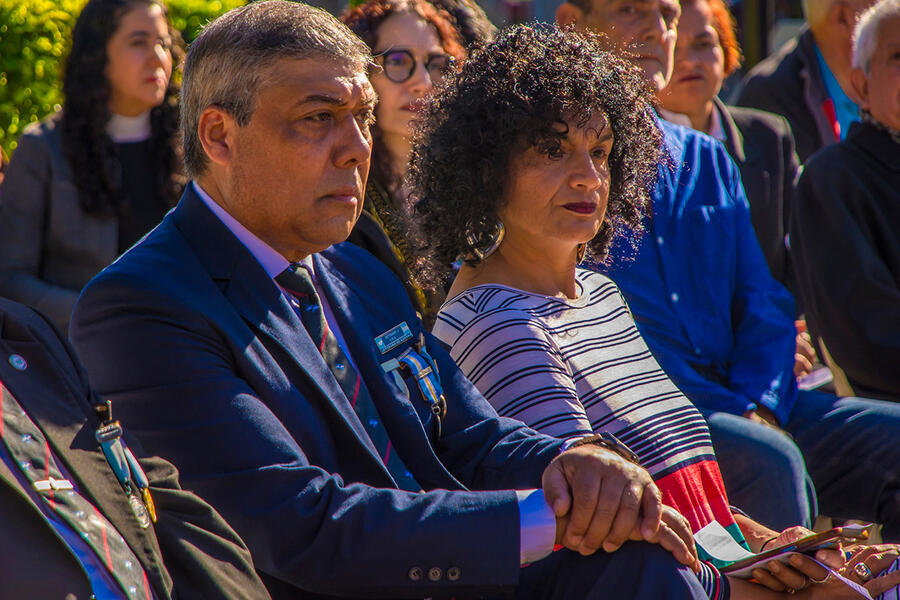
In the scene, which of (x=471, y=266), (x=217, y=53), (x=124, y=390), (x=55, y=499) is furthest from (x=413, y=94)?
(x=55, y=499)

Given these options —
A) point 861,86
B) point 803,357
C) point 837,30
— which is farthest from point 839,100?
point 803,357

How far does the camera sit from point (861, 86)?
441 centimetres

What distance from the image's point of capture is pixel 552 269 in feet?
10.2

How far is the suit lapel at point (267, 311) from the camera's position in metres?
2.23

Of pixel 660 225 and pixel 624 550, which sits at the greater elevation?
pixel 660 225

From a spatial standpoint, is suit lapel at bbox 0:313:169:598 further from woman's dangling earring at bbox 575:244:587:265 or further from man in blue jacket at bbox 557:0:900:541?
man in blue jacket at bbox 557:0:900:541

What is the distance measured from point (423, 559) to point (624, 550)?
41cm

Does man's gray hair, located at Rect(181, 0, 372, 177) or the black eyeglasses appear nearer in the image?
man's gray hair, located at Rect(181, 0, 372, 177)

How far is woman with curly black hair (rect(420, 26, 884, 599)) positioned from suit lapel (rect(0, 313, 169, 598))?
3.92ft

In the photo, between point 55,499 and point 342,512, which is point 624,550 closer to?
point 342,512

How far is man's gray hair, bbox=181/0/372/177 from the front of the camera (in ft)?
7.88

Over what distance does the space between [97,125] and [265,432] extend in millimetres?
3141

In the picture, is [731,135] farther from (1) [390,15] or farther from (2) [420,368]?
(2) [420,368]

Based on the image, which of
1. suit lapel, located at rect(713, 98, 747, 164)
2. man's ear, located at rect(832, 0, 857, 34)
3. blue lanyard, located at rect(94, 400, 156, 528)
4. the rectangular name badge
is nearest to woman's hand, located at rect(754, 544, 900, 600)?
the rectangular name badge
